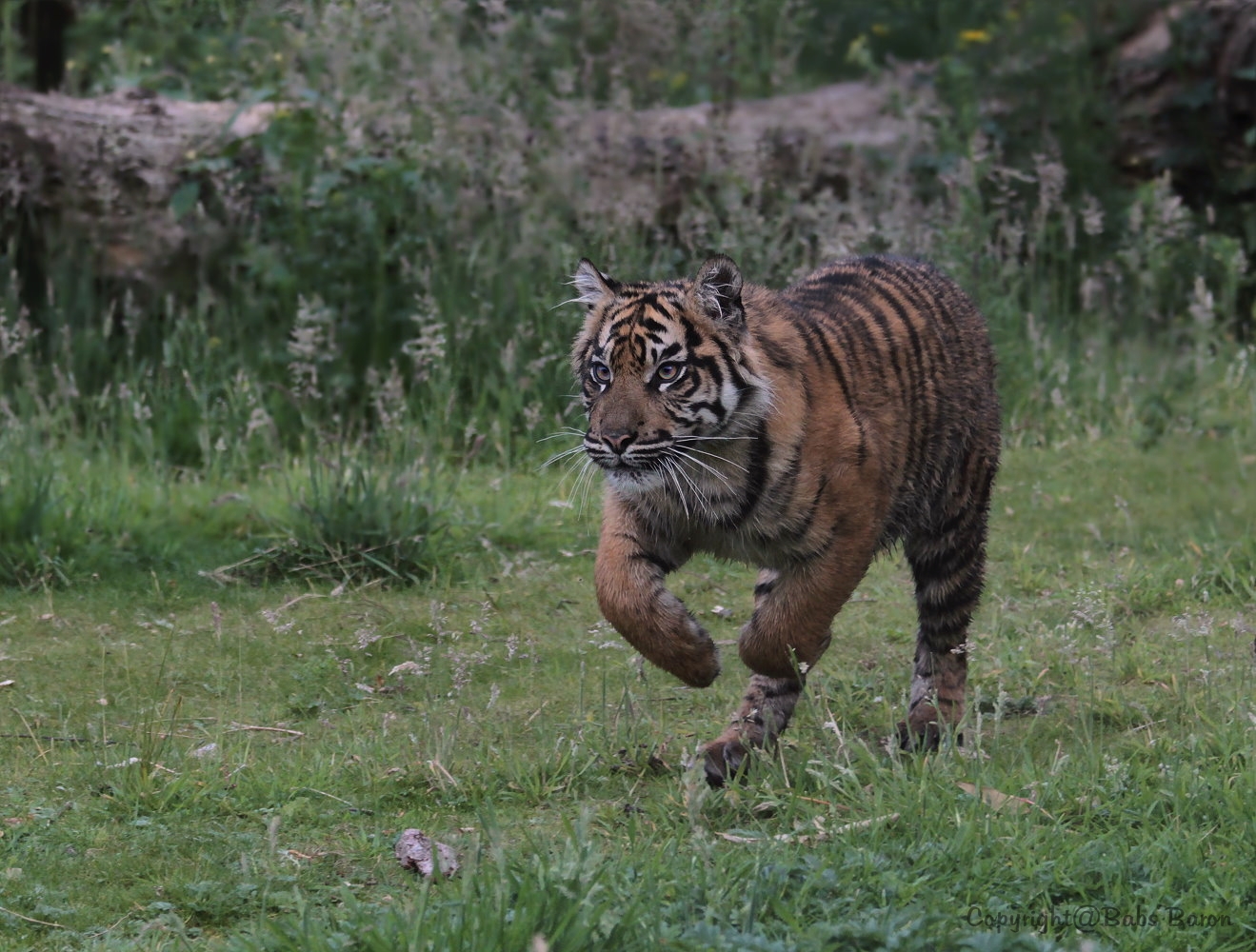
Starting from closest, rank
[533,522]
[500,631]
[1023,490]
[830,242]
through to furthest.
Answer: [500,631] < [533,522] < [1023,490] < [830,242]

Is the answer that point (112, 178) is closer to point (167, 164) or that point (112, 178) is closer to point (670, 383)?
point (167, 164)

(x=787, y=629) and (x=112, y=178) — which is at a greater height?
(x=112, y=178)

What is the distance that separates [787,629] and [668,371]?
74 cm

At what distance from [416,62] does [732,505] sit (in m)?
5.37

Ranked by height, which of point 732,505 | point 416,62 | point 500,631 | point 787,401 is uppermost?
point 416,62

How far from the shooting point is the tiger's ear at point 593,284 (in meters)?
4.45

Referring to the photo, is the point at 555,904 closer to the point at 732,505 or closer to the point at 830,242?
the point at 732,505

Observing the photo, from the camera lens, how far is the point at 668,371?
4.16 meters

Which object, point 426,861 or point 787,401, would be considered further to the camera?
point 787,401

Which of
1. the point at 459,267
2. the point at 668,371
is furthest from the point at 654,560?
Result: the point at 459,267

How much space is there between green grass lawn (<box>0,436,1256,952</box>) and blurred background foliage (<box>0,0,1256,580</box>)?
1.13 m

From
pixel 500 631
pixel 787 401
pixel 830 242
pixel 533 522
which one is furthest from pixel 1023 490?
pixel 787 401

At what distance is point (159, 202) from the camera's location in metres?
8.41

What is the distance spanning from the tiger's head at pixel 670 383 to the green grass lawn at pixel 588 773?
27.2 inches
